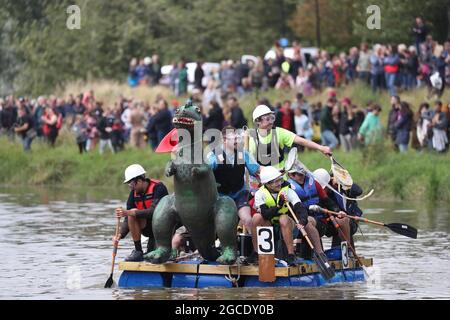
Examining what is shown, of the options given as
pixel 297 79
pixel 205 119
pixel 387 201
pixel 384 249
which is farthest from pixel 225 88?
pixel 384 249

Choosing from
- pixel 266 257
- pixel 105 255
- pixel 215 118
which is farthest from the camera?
pixel 215 118

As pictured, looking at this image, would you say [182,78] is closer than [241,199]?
No

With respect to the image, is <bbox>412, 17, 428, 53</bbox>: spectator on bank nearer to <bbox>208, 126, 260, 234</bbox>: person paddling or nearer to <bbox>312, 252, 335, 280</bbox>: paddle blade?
<bbox>208, 126, 260, 234</bbox>: person paddling

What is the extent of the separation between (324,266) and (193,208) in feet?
6.34

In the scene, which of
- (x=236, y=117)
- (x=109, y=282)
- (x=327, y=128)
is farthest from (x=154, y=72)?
(x=109, y=282)

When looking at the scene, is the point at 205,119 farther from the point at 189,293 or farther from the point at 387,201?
the point at 189,293

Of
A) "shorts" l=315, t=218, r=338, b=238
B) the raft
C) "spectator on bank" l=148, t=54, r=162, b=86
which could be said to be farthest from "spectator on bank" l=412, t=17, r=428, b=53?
the raft

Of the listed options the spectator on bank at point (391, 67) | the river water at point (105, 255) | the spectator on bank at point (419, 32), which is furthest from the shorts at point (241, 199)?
the spectator on bank at point (419, 32)

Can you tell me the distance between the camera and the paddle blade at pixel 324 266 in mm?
20047

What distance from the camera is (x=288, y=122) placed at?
36.8 meters

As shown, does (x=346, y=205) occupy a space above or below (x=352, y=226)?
above

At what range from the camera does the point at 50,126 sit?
148ft

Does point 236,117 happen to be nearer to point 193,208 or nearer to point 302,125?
point 302,125

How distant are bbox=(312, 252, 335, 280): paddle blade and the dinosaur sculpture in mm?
1138
